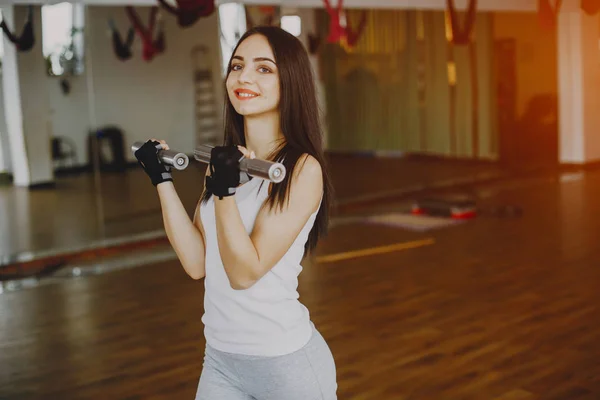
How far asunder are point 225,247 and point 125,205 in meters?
7.07

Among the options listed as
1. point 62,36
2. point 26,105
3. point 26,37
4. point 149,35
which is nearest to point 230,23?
point 149,35

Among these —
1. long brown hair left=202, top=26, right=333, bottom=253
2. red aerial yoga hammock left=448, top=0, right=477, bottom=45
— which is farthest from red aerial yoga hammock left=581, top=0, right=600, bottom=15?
long brown hair left=202, top=26, right=333, bottom=253

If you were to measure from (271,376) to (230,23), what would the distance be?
667cm

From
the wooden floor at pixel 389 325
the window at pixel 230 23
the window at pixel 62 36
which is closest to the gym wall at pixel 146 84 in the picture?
the window at pixel 230 23

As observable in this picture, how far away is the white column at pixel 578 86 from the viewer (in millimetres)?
10898

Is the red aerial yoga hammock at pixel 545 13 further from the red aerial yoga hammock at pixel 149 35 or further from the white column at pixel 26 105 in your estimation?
the white column at pixel 26 105

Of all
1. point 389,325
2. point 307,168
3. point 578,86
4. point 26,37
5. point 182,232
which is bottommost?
point 389,325

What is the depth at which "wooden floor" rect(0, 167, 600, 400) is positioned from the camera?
3.57 meters

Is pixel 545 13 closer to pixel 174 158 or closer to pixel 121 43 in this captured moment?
pixel 121 43

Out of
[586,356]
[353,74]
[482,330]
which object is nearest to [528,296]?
[482,330]

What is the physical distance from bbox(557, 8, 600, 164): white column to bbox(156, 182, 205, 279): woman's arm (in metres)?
10.2

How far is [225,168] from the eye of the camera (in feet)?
4.48

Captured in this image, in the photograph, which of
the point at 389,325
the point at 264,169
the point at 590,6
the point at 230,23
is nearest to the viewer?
the point at 264,169

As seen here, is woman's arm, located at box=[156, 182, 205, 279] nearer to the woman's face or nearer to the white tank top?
the white tank top
